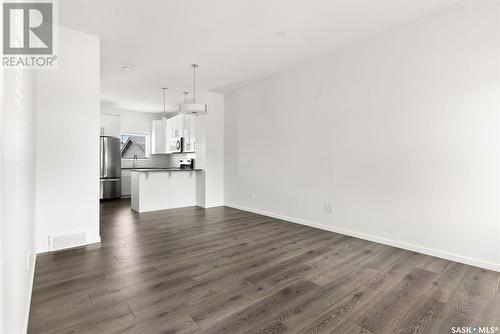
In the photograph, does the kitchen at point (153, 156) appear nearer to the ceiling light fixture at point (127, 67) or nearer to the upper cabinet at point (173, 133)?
the upper cabinet at point (173, 133)

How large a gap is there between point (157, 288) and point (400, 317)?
73.9 inches

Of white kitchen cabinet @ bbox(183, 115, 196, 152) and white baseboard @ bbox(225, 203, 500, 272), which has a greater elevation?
white kitchen cabinet @ bbox(183, 115, 196, 152)

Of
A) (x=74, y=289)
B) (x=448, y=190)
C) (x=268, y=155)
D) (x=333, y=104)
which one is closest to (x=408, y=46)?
(x=333, y=104)

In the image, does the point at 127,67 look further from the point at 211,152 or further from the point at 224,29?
the point at 211,152

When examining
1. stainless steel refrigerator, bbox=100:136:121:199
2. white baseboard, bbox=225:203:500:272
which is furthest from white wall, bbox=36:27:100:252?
stainless steel refrigerator, bbox=100:136:121:199

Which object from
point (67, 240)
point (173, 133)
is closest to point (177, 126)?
point (173, 133)

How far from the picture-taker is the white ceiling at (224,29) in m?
2.74

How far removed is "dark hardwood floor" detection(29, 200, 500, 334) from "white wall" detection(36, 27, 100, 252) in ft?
1.34

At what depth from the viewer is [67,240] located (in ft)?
10.2

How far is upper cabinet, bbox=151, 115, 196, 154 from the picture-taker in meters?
6.59

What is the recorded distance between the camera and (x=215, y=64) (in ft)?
14.1

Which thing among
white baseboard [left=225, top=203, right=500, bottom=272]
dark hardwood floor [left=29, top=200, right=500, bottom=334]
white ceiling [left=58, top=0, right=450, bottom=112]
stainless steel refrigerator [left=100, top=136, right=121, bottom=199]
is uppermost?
white ceiling [left=58, top=0, right=450, bottom=112]

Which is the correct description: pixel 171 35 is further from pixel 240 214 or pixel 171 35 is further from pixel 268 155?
pixel 240 214

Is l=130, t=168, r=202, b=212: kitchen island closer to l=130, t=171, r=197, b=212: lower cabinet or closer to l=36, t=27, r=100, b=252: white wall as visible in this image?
l=130, t=171, r=197, b=212: lower cabinet
